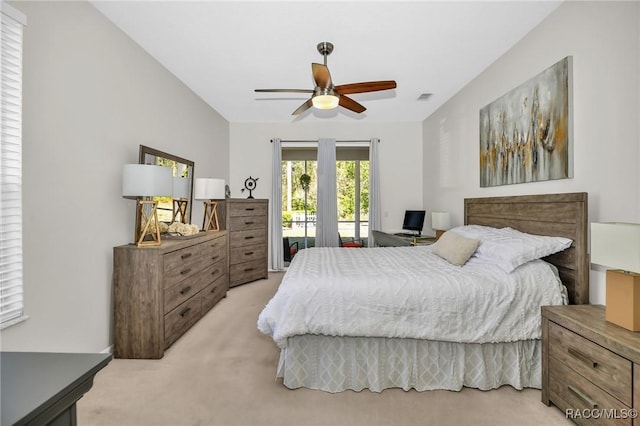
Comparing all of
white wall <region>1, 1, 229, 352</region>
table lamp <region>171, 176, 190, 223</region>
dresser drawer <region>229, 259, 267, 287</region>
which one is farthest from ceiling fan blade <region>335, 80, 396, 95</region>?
dresser drawer <region>229, 259, 267, 287</region>

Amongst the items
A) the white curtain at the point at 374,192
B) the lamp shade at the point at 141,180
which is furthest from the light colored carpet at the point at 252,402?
the white curtain at the point at 374,192

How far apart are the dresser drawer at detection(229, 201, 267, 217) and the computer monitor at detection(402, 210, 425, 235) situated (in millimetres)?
2421

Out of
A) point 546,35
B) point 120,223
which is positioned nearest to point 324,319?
point 120,223

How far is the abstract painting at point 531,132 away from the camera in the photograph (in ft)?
7.48

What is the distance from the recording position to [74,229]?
216 centimetres

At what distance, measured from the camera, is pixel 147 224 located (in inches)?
104

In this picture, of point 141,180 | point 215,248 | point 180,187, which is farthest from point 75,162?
point 215,248

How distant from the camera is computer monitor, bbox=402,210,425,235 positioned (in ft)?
15.9

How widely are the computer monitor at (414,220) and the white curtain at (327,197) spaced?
1.23 meters

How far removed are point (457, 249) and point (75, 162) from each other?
10.1 feet

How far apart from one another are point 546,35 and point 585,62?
0.53 meters

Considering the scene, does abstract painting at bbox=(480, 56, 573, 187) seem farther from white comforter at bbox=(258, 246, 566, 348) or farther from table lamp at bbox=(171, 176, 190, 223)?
table lamp at bbox=(171, 176, 190, 223)

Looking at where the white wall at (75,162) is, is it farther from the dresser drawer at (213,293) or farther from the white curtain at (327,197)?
the white curtain at (327,197)

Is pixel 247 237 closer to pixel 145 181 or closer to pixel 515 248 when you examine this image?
pixel 145 181
